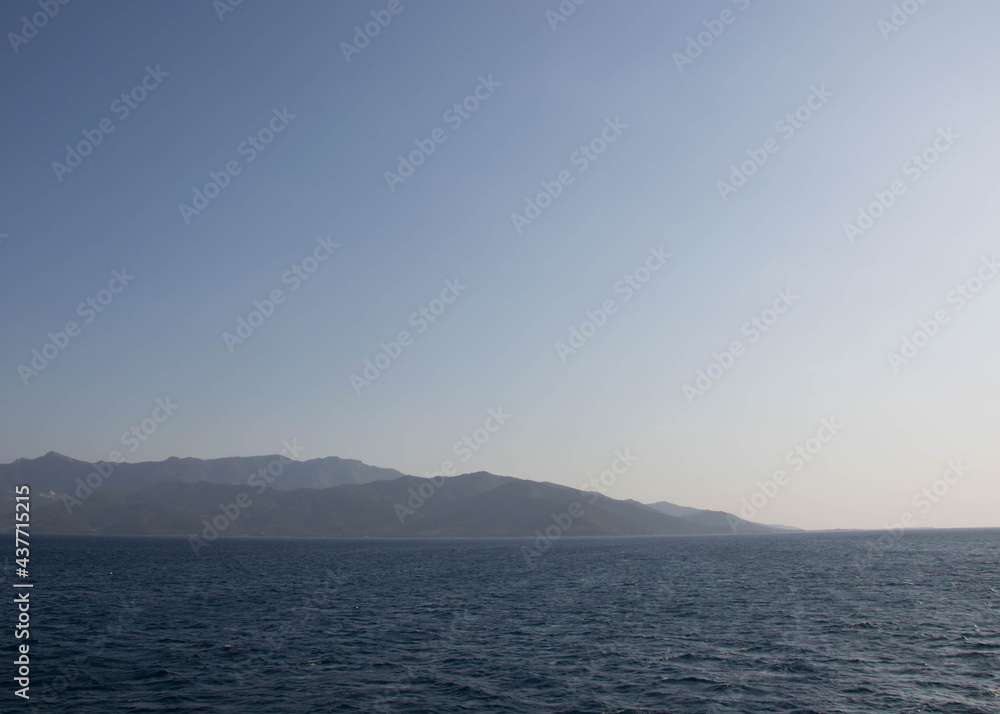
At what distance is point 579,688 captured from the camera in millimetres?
41406

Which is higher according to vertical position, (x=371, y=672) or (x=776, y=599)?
(x=371, y=672)

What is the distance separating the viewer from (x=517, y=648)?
5388cm

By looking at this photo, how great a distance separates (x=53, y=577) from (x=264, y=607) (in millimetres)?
67739

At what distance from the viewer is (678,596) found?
88938 millimetres

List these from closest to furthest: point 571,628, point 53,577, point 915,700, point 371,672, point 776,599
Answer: point 915,700
point 371,672
point 571,628
point 776,599
point 53,577

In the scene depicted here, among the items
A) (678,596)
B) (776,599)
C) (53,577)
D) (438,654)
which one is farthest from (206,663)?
(53,577)

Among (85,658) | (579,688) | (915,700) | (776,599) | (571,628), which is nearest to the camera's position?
(915,700)

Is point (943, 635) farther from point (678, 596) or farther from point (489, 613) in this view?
point (489, 613)

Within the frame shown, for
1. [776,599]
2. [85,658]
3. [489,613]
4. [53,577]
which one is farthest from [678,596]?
[53,577]

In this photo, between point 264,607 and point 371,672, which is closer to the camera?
point 371,672

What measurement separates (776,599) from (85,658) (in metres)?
79.8

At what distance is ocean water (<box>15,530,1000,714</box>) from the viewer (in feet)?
128

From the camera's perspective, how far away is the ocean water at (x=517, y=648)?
128 ft

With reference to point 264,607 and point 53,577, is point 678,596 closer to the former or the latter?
point 264,607
